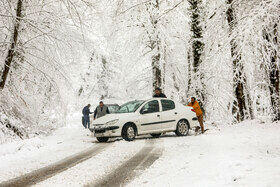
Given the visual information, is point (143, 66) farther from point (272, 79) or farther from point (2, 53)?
point (2, 53)

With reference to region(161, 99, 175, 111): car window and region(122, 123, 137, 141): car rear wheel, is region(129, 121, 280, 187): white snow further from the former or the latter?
region(161, 99, 175, 111): car window

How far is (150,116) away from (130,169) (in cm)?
666

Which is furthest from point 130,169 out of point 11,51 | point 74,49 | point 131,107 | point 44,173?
point 131,107

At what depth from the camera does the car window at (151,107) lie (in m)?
13.9

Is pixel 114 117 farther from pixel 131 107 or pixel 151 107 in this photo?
pixel 151 107

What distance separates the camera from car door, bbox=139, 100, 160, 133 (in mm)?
13664

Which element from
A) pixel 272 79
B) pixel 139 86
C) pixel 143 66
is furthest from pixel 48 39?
pixel 139 86

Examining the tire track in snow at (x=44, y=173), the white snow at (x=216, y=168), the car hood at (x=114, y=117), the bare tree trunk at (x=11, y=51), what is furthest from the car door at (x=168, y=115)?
the bare tree trunk at (x=11, y=51)

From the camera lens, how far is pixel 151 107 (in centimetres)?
1412

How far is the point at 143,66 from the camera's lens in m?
24.5

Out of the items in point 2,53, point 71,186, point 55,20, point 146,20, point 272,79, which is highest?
point 146,20

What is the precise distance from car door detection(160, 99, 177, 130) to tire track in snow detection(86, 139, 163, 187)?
421 centimetres

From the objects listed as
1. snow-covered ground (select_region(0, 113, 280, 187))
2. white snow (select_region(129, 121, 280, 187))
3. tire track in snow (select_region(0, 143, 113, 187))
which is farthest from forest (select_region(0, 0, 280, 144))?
tire track in snow (select_region(0, 143, 113, 187))

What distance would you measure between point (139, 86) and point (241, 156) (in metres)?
19.0
